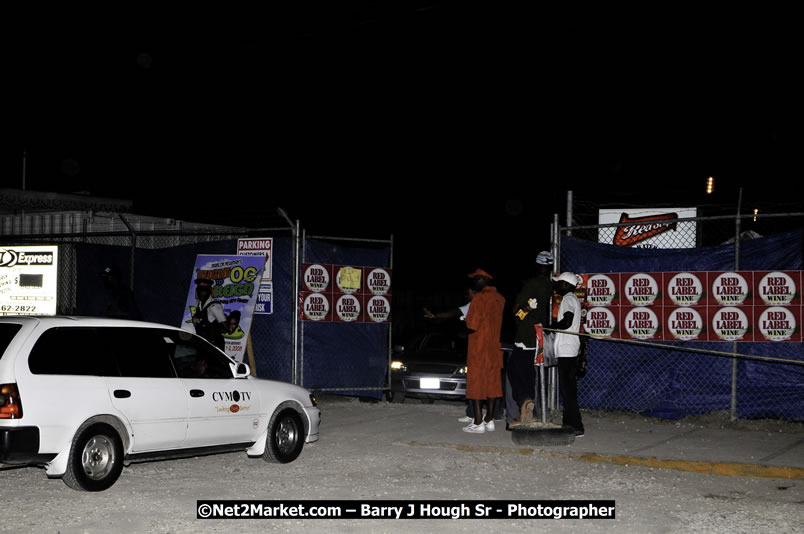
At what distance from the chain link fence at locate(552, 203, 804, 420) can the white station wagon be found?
16.4 ft

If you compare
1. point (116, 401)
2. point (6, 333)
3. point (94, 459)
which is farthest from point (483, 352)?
point (6, 333)

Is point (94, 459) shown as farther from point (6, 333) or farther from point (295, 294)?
point (295, 294)

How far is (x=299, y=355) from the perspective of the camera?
14.1 metres

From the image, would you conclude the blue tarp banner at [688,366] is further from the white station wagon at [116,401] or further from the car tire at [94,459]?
the car tire at [94,459]

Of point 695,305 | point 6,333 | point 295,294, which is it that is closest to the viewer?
point 6,333

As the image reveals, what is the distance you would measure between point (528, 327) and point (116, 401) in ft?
16.6

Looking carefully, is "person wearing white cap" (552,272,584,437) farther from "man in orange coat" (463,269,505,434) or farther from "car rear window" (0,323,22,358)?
"car rear window" (0,323,22,358)

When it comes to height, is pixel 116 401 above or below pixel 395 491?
above

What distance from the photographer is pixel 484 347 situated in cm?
1148

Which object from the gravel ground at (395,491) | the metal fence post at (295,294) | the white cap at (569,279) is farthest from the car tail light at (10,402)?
the metal fence post at (295,294)

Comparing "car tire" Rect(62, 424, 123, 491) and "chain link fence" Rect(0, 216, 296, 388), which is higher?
"chain link fence" Rect(0, 216, 296, 388)

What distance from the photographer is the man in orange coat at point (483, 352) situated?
1139 centimetres

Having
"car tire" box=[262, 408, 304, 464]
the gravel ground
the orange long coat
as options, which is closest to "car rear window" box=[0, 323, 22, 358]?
the gravel ground

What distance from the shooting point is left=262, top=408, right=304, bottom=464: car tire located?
31.0 feet
